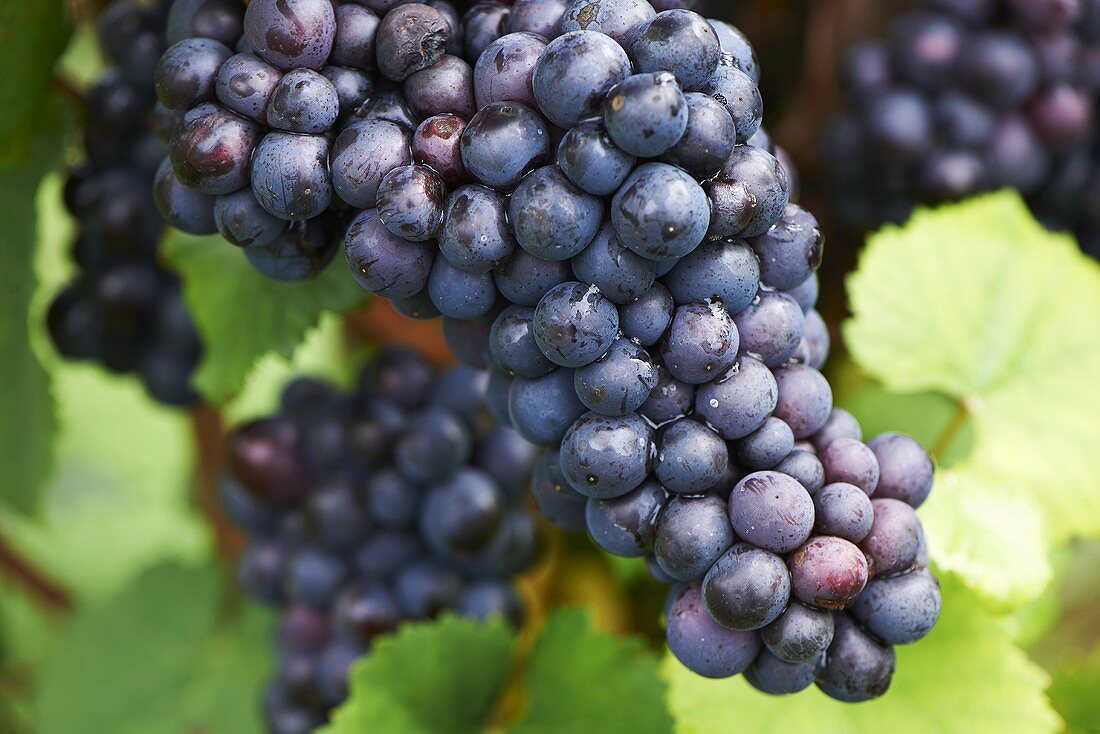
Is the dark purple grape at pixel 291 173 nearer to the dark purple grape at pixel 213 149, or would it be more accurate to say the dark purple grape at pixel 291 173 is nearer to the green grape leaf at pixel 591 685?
the dark purple grape at pixel 213 149

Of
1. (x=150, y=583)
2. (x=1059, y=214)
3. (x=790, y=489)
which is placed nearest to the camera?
(x=790, y=489)

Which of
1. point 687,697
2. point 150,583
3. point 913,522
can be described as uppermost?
point 913,522

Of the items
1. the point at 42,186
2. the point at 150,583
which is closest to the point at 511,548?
the point at 42,186

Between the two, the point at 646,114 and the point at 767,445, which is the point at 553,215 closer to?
the point at 646,114

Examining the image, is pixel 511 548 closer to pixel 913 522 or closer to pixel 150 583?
pixel 913 522

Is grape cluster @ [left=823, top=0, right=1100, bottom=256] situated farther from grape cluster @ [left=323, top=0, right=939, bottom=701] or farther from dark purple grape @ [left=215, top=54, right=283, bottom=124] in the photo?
dark purple grape @ [left=215, top=54, right=283, bottom=124]

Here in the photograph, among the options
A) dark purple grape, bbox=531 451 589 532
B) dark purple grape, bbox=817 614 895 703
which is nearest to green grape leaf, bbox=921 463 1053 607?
dark purple grape, bbox=817 614 895 703
